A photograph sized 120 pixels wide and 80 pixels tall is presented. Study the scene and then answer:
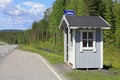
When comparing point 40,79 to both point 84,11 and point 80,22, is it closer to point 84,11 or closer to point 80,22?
point 80,22

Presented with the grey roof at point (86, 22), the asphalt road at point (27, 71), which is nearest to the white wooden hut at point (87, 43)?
the grey roof at point (86, 22)

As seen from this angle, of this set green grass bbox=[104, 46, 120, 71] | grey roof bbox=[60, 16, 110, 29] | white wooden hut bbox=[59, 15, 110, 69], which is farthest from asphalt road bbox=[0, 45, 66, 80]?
green grass bbox=[104, 46, 120, 71]

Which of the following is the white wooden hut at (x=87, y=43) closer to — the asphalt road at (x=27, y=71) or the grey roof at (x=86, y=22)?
the grey roof at (x=86, y=22)

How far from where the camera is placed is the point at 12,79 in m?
15.5

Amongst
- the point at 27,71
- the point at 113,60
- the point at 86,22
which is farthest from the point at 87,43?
the point at 113,60

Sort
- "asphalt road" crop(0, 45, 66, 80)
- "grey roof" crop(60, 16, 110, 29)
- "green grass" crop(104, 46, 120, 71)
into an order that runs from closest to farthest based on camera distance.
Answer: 1. "asphalt road" crop(0, 45, 66, 80)
2. "grey roof" crop(60, 16, 110, 29)
3. "green grass" crop(104, 46, 120, 71)

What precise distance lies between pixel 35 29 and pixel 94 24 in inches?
4953

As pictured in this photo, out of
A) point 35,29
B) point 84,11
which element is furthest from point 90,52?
point 35,29

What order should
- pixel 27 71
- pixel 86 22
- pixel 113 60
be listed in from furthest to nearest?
1. pixel 113 60
2. pixel 86 22
3. pixel 27 71

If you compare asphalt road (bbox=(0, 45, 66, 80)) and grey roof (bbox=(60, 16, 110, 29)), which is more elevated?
grey roof (bbox=(60, 16, 110, 29))

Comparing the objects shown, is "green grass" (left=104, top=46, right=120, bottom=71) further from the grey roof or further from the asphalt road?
the asphalt road

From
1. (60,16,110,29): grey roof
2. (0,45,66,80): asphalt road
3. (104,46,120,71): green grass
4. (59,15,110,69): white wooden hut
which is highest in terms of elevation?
(60,16,110,29): grey roof

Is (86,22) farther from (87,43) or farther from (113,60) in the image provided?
(113,60)

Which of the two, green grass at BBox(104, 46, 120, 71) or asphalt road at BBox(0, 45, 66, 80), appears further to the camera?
green grass at BBox(104, 46, 120, 71)
